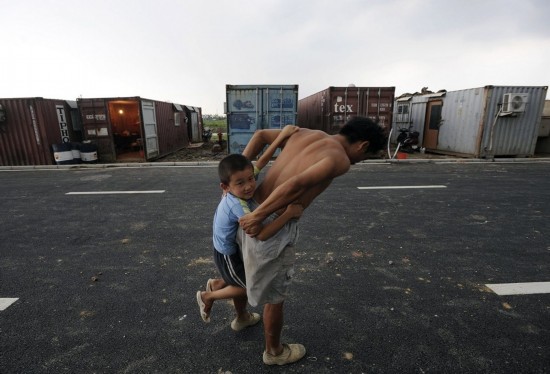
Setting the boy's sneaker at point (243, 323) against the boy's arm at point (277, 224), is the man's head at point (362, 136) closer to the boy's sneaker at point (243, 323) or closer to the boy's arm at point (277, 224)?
the boy's arm at point (277, 224)

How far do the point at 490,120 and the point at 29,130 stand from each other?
18611mm

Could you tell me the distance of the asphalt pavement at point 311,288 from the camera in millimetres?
2225

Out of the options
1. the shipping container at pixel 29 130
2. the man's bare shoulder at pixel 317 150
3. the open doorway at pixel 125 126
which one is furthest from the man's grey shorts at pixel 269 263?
the open doorway at pixel 125 126

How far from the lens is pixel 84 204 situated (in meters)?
6.22

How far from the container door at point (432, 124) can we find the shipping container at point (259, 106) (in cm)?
755

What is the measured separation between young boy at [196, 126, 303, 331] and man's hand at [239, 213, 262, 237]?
0.19ft

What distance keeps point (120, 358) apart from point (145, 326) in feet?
1.15

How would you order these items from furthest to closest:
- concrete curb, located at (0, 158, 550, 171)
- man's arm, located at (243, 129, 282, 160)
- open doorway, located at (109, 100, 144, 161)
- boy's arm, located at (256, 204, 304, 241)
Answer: open doorway, located at (109, 100, 144, 161)
concrete curb, located at (0, 158, 550, 171)
man's arm, located at (243, 129, 282, 160)
boy's arm, located at (256, 204, 304, 241)

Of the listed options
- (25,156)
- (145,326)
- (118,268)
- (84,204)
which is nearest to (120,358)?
(145,326)

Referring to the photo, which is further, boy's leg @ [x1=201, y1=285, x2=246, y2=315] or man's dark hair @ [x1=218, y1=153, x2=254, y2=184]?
boy's leg @ [x1=201, y1=285, x2=246, y2=315]

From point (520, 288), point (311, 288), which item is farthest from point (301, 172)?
point (520, 288)

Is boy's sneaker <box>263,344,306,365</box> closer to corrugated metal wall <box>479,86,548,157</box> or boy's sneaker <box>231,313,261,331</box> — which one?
boy's sneaker <box>231,313,261,331</box>

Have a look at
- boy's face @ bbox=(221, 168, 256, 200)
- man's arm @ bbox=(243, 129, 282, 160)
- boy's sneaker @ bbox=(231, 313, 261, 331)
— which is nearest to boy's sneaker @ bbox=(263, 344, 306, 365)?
boy's sneaker @ bbox=(231, 313, 261, 331)

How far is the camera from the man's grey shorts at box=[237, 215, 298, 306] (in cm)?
186
